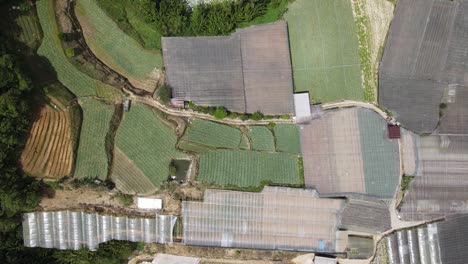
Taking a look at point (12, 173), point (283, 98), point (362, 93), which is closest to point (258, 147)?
point (283, 98)

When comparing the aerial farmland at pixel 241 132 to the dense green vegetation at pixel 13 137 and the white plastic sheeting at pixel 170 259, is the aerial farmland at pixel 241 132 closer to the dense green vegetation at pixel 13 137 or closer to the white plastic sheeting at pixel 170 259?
the white plastic sheeting at pixel 170 259

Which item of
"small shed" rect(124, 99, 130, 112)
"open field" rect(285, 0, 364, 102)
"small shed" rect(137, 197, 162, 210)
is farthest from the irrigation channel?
"small shed" rect(137, 197, 162, 210)

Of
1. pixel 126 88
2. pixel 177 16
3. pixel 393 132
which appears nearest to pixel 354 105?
pixel 393 132

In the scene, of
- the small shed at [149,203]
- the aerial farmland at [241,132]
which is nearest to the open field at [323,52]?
the aerial farmland at [241,132]

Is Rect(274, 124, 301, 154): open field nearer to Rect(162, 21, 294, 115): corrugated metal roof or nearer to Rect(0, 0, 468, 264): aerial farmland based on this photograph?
Rect(0, 0, 468, 264): aerial farmland

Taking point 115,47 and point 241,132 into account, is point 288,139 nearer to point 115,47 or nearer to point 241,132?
point 241,132

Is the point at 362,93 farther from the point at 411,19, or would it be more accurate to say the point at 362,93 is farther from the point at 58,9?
the point at 58,9
